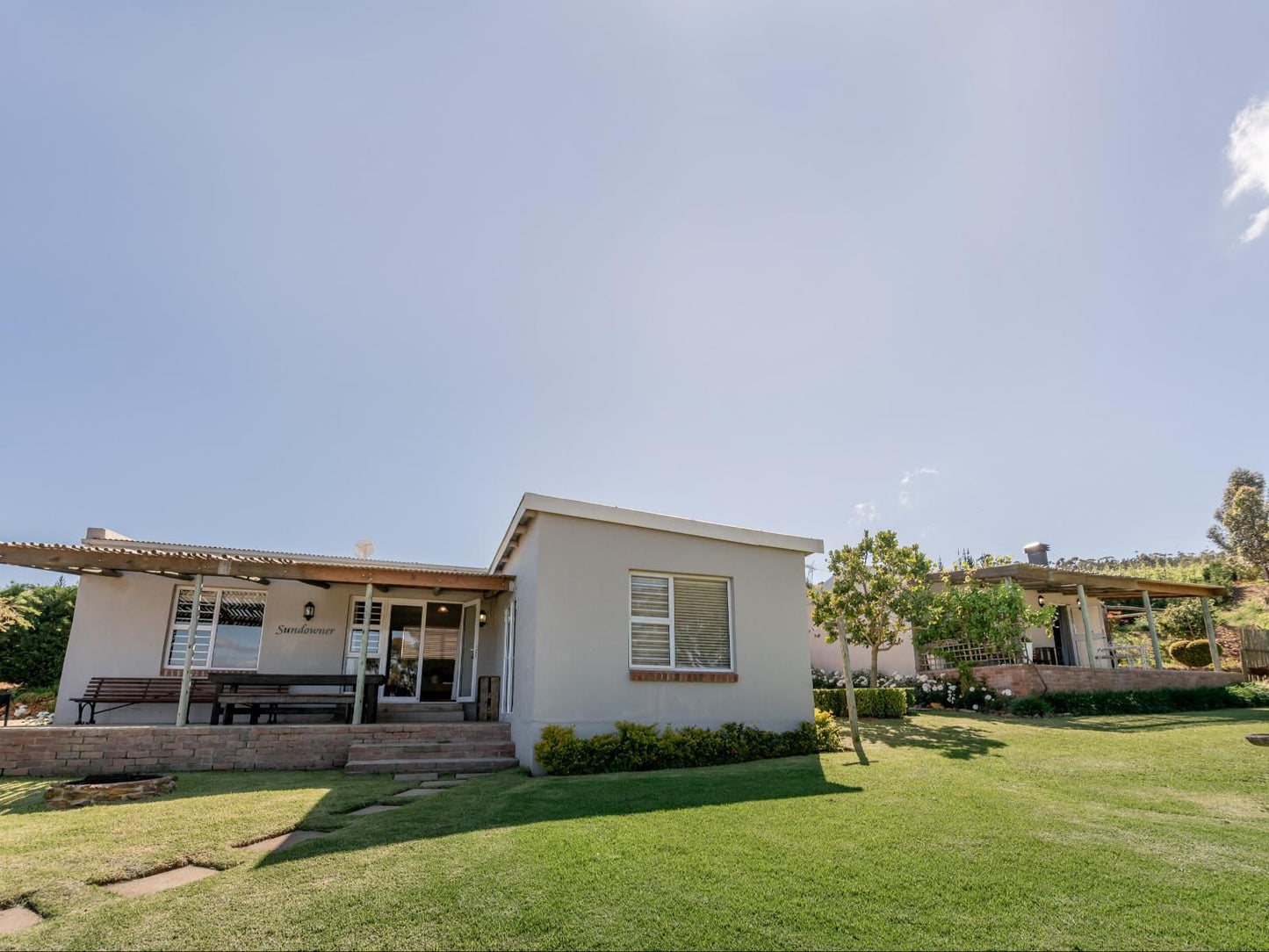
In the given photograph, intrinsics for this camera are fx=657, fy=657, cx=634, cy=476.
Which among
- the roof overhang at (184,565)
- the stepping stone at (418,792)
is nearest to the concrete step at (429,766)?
the stepping stone at (418,792)

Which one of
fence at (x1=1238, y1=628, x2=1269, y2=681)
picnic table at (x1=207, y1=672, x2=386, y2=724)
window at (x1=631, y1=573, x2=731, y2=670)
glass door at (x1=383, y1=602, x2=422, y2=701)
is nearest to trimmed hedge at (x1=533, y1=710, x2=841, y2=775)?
window at (x1=631, y1=573, x2=731, y2=670)

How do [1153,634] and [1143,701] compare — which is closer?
[1143,701]

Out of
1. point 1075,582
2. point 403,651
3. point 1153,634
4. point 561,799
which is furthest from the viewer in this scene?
point 1153,634

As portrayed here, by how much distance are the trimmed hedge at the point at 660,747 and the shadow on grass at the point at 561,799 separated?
51cm

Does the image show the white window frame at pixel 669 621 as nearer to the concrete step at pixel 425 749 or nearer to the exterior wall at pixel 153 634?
the concrete step at pixel 425 749

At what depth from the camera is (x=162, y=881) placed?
4.18m

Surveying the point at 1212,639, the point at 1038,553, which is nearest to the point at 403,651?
the point at 1038,553

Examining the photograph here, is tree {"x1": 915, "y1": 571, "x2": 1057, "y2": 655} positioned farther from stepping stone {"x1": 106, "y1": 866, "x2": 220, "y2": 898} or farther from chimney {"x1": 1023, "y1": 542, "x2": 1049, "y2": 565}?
stepping stone {"x1": 106, "y1": 866, "x2": 220, "y2": 898}

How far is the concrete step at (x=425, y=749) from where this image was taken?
920cm

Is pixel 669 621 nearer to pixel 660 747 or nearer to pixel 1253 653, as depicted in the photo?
pixel 660 747

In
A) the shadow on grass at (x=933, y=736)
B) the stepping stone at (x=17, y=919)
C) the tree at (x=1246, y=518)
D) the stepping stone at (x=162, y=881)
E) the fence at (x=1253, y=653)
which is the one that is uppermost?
the tree at (x=1246, y=518)

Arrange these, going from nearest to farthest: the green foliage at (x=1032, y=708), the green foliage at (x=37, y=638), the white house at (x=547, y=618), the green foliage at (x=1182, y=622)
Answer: the white house at (x=547, y=618), the green foliage at (x=1032, y=708), the green foliage at (x=37, y=638), the green foliage at (x=1182, y=622)

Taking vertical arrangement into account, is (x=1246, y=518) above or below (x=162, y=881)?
above

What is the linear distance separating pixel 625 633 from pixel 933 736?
17.0ft
